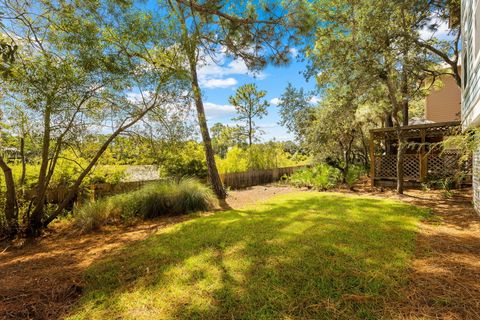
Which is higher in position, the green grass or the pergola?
the pergola

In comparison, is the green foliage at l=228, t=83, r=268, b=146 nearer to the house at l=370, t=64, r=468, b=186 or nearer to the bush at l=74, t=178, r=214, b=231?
the house at l=370, t=64, r=468, b=186

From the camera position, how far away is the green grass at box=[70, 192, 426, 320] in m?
2.14

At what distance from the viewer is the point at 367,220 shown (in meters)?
4.89

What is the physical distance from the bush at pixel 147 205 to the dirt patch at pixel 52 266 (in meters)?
0.36

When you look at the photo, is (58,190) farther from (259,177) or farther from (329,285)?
(259,177)

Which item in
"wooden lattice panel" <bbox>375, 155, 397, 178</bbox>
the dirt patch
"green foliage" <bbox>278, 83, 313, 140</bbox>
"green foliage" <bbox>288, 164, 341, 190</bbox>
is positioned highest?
"green foliage" <bbox>278, 83, 313, 140</bbox>

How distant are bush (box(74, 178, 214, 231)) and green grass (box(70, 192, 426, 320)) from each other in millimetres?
1590

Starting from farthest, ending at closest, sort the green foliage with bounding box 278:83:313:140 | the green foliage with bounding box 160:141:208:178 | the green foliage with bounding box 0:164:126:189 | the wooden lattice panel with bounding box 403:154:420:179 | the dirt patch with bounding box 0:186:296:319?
the green foliage with bounding box 278:83:313:140
the wooden lattice panel with bounding box 403:154:420:179
the green foliage with bounding box 160:141:208:178
the green foliage with bounding box 0:164:126:189
the dirt patch with bounding box 0:186:296:319

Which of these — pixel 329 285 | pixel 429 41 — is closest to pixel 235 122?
pixel 429 41

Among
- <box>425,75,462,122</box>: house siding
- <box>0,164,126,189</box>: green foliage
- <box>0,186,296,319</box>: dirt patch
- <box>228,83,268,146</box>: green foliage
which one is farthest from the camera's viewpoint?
<box>228,83,268,146</box>: green foliage

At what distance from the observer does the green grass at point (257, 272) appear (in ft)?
7.03

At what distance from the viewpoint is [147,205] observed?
6.07m

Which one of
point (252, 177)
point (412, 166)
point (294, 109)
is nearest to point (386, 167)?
point (412, 166)

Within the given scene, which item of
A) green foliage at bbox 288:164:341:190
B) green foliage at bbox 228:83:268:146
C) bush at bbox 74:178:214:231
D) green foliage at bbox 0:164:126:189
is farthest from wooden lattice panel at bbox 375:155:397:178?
green foliage at bbox 228:83:268:146
